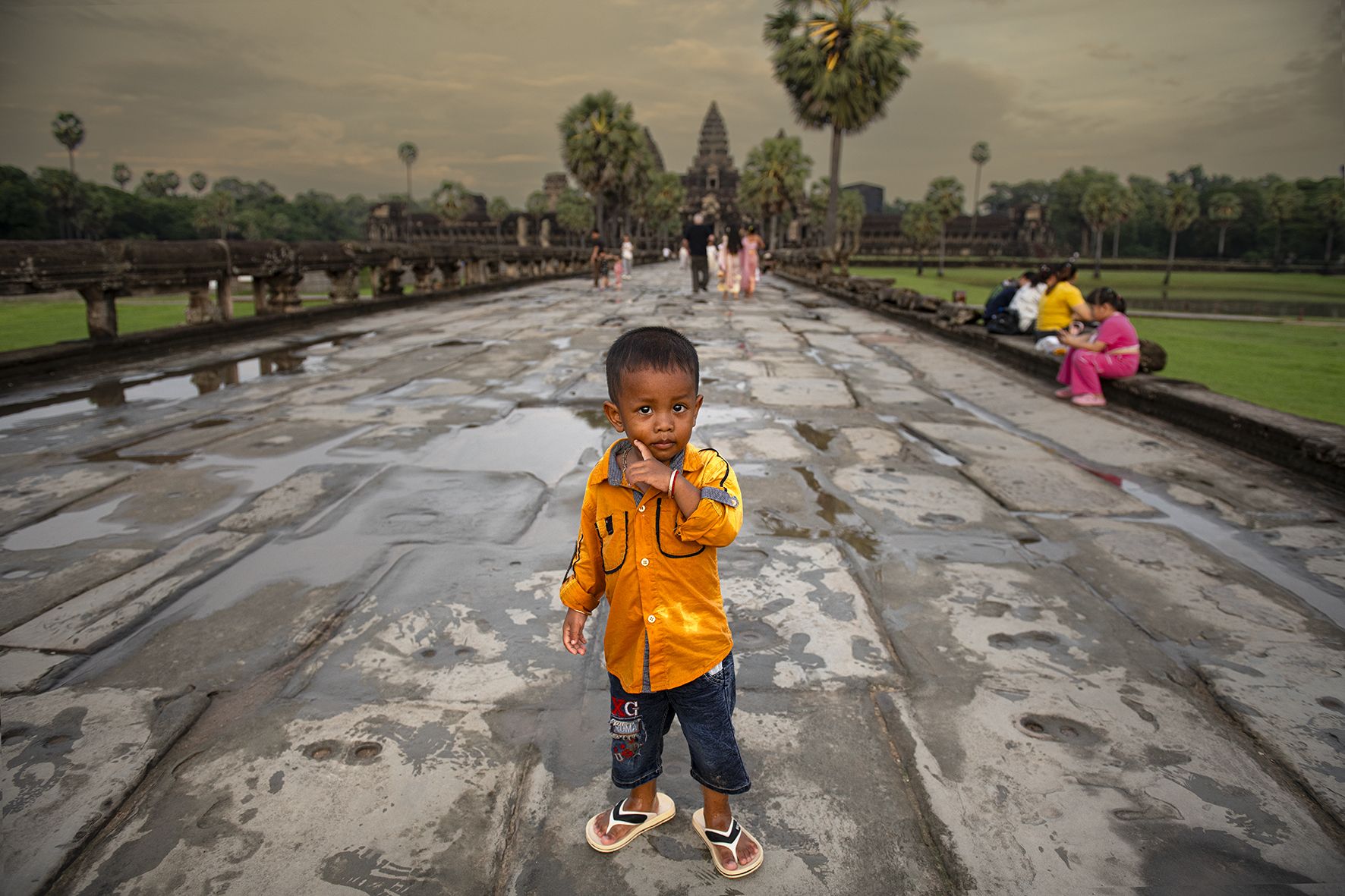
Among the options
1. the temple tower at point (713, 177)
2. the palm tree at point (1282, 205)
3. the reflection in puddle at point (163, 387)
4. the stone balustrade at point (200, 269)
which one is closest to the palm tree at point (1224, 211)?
the palm tree at point (1282, 205)

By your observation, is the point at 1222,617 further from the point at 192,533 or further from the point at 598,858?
the point at 192,533

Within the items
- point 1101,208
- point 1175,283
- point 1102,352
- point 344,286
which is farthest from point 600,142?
point 1101,208

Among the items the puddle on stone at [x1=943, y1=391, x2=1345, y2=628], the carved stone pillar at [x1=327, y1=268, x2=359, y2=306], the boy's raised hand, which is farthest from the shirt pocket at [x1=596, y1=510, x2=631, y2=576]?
the carved stone pillar at [x1=327, y1=268, x2=359, y2=306]

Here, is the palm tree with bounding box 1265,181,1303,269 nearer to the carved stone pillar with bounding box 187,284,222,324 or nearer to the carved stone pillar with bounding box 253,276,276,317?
the carved stone pillar with bounding box 253,276,276,317

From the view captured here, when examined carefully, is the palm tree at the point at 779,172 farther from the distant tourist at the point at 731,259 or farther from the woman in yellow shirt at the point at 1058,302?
the woman in yellow shirt at the point at 1058,302

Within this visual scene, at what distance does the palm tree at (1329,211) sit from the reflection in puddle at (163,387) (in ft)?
250

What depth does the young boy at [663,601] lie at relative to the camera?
→ 5.29 ft

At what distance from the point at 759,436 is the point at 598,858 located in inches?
144

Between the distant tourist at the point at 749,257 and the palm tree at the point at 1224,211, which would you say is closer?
the distant tourist at the point at 749,257

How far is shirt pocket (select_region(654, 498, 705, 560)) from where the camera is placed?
1684 mm

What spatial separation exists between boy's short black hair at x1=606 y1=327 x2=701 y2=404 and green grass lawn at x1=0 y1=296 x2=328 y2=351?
7540 millimetres

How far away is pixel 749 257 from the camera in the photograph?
56.2 feet

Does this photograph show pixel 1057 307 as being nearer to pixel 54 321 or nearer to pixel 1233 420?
pixel 1233 420

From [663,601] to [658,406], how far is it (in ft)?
1.39
